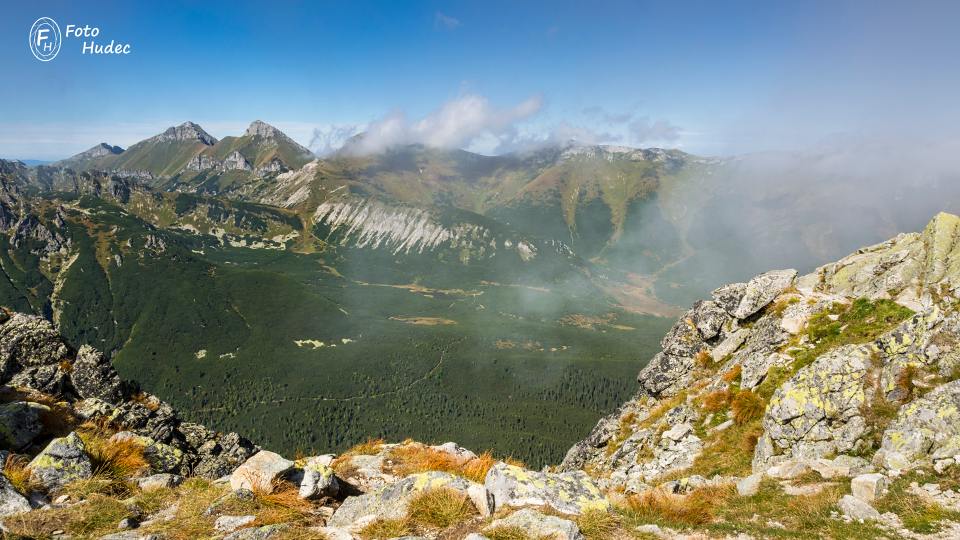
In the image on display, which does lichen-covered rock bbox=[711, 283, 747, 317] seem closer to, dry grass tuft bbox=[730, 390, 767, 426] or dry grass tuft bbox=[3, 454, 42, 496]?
dry grass tuft bbox=[730, 390, 767, 426]

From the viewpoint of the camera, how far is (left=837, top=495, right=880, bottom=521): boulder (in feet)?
35.6

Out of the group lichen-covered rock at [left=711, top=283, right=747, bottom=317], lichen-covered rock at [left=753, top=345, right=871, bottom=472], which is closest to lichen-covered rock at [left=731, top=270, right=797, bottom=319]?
lichen-covered rock at [left=711, top=283, right=747, bottom=317]

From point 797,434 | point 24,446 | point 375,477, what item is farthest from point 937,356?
point 24,446

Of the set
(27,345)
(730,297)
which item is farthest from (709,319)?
(27,345)

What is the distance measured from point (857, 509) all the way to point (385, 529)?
38.9 feet

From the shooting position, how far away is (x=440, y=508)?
382 inches

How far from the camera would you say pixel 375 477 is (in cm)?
1570

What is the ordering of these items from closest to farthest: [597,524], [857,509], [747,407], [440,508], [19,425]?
[597,524], [440,508], [857,509], [19,425], [747,407]

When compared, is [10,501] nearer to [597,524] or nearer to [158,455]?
[158,455]

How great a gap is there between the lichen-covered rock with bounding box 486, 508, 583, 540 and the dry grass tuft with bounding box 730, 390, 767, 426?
17567 mm

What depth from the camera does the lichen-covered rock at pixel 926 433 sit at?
13.4 m

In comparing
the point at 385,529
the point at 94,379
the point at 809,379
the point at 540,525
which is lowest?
the point at 94,379

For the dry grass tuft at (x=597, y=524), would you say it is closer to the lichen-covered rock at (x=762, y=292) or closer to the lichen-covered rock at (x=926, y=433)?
the lichen-covered rock at (x=926, y=433)

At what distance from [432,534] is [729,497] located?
35.3 feet
